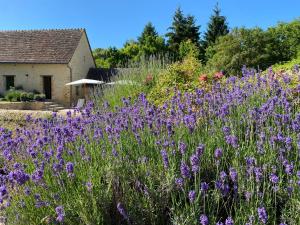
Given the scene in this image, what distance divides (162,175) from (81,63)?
1026 inches

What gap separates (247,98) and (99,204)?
7.70ft

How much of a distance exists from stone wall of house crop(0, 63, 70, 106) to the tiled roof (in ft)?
1.57

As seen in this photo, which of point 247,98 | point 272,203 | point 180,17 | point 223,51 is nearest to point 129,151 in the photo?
point 272,203

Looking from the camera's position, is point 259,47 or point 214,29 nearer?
point 259,47

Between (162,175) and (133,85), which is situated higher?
(133,85)

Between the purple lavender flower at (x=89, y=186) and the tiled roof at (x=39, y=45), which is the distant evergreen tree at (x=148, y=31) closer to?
the tiled roof at (x=39, y=45)

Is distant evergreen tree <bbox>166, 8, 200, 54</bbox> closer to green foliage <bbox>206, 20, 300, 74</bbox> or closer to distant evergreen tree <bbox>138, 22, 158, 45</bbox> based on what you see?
distant evergreen tree <bbox>138, 22, 158, 45</bbox>

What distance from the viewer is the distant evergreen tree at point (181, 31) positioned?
38.0 meters

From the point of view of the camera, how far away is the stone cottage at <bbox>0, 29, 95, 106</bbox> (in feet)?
87.2

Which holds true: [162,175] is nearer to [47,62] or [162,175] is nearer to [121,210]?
[121,210]

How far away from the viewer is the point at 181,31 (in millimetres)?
38375

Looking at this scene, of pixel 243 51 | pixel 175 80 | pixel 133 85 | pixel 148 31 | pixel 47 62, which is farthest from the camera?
pixel 148 31

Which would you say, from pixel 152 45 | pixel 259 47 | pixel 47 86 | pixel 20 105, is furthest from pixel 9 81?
pixel 259 47

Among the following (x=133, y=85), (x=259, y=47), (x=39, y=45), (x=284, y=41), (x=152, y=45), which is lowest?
(x=133, y=85)
